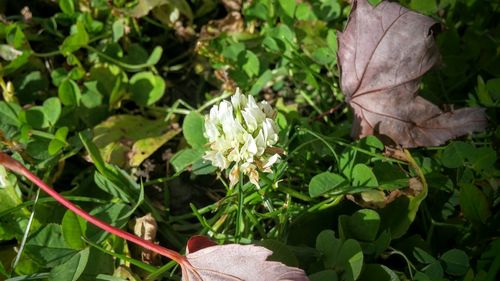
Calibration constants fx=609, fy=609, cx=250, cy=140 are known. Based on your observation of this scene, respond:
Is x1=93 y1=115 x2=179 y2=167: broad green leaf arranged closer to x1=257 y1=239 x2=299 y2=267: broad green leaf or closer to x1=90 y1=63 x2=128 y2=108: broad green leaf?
x1=90 y1=63 x2=128 y2=108: broad green leaf

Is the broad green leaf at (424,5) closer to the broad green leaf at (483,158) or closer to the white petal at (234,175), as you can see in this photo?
the broad green leaf at (483,158)

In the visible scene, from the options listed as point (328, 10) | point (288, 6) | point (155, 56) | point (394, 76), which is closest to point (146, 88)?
point (155, 56)

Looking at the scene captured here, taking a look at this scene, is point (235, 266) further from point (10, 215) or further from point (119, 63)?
point (119, 63)

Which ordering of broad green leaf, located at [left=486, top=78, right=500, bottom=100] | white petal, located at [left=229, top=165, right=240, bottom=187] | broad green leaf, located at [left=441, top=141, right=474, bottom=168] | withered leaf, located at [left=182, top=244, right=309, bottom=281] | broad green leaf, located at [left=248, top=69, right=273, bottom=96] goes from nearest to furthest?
1. withered leaf, located at [left=182, top=244, right=309, bottom=281]
2. white petal, located at [left=229, top=165, right=240, bottom=187]
3. broad green leaf, located at [left=441, top=141, right=474, bottom=168]
4. broad green leaf, located at [left=486, top=78, right=500, bottom=100]
5. broad green leaf, located at [left=248, top=69, right=273, bottom=96]

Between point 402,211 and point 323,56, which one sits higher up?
point 323,56

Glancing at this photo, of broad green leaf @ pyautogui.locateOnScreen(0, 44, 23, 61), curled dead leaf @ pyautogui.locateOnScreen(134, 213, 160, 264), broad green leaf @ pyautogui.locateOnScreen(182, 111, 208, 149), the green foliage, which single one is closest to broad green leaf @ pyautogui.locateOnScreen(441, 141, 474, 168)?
the green foliage

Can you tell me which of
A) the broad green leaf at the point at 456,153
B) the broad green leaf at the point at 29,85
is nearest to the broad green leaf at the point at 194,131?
the broad green leaf at the point at 29,85

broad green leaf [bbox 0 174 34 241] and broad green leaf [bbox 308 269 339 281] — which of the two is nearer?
broad green leaf [bbox 308 269 339 281]

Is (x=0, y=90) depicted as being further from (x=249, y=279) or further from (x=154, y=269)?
(x=249, y=279)
